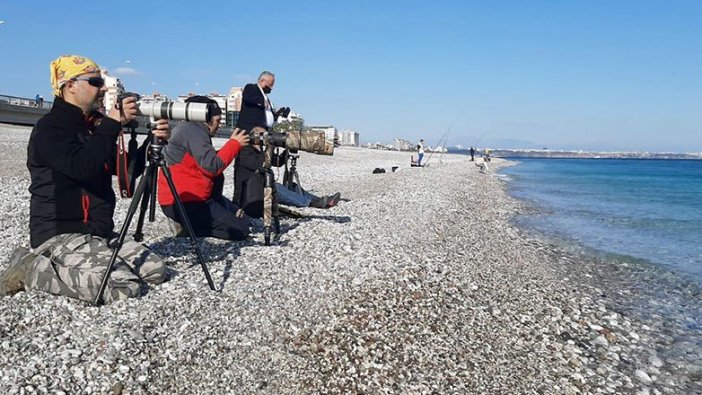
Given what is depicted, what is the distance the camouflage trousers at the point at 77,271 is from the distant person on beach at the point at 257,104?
140 inches

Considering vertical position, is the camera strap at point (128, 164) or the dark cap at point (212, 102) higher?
the dark cap at point (212, 102)

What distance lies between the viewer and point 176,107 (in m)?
4.71

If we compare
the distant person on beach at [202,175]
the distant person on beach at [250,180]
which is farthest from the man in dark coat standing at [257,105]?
the distant person on beach at [202,175]

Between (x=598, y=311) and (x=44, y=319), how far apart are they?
5.80 meters

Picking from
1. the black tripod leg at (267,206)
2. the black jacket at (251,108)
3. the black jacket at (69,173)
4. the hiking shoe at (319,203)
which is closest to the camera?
the black jacket at (69,173)

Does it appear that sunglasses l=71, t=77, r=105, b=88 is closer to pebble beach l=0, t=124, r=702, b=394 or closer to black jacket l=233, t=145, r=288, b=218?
pebble beach l=0, t=124, r=702, b=394

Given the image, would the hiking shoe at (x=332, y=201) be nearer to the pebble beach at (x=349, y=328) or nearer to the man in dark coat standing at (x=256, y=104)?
the pebble beach at (x=349, y=328)

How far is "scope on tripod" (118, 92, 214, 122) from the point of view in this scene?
4648 millimetres

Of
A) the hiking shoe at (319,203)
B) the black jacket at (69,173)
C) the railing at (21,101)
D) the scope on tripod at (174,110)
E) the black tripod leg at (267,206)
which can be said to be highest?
the railing at (21,101)

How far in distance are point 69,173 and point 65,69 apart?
855 millimetres

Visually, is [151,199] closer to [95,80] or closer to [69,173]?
[69,173]

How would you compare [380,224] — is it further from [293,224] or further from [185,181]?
[185,181]

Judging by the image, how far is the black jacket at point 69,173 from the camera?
4254 mm

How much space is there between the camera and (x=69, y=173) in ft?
14.0
